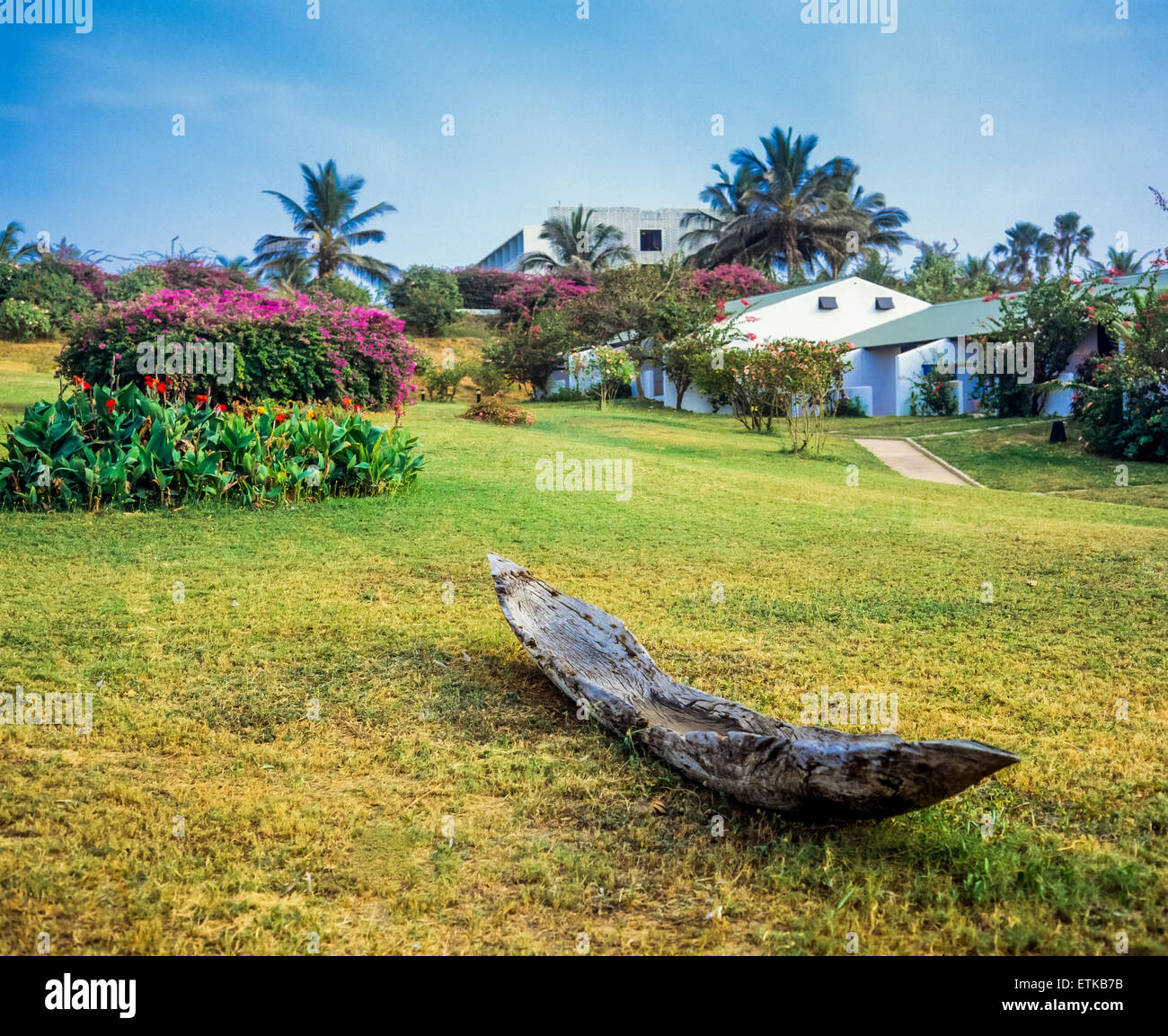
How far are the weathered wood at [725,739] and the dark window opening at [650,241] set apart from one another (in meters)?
56.8

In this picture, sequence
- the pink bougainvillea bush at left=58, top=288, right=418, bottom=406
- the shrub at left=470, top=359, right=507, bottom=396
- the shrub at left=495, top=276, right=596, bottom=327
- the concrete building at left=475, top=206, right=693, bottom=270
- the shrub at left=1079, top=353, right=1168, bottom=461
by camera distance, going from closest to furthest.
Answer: the pink bougainvillea bush at left=58, top=288, right=418, bottom=406 < the shrub at left=1079, top=353, right=1168, bottom=461 < the shrub at left=470, top=359, right=507, bottom=396 < the shrub at left=495, top=276, right=596, bottom=327 < the concrete building at left=475, top=206, right=693, bottom=270

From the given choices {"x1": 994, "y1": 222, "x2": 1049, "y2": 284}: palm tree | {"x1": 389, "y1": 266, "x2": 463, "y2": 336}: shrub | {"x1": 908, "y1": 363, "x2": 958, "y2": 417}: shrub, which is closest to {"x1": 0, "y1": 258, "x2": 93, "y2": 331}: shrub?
{"x1": 389, "y1": 266, "x2": 463, "y2": 336}: shrub

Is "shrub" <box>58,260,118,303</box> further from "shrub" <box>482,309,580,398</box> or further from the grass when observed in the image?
"shrub" <box>482,309,580,398</box>

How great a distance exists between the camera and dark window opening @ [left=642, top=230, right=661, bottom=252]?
59322 mm

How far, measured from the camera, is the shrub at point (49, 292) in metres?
29.9

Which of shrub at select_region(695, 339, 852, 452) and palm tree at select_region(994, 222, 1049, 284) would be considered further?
palm tree at select_region(994, 222, 1049, 284)

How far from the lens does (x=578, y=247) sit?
50.8 metres

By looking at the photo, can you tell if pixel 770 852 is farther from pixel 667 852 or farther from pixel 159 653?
pixel 159 653

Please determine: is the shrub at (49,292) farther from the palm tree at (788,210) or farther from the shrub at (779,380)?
the palm tree at (788,210)

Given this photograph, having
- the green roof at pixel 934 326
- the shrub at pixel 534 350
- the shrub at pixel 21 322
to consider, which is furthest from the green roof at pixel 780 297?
the shrub at pixel 21 322

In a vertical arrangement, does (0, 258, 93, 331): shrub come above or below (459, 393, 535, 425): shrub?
above

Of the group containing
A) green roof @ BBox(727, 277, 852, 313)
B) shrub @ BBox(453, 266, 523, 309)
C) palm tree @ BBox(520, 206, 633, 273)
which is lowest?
green roof @ BBox(727, 277, 852, 313)

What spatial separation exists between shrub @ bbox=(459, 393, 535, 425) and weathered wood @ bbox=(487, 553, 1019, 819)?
45.1ft
